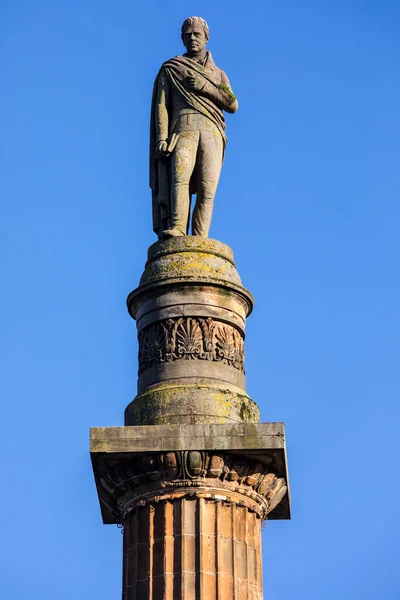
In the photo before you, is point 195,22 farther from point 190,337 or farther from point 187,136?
point 190,337

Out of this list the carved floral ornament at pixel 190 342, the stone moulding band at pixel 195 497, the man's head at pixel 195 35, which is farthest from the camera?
the man's head at pixel 195 35

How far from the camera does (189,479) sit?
16719mm

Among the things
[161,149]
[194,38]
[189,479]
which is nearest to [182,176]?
[161,149]

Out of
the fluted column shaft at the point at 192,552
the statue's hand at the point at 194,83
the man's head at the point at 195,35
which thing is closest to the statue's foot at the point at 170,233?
the statue's hand at the point at 194,83

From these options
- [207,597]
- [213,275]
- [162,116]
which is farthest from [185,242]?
[207,597]

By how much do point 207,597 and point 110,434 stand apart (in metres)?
2.35

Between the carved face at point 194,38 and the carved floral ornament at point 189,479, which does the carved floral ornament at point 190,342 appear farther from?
the carved face at point 194,38

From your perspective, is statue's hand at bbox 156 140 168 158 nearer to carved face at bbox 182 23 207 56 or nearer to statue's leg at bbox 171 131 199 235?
statue's leg at bbox 171 131 199 235

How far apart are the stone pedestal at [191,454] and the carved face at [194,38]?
375cm

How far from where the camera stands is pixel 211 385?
1750 centimetres

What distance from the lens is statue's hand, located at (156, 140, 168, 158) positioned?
1981cm

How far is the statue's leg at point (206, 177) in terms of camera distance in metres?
19.8

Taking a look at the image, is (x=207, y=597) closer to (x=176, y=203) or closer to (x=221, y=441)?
(x=221, y=441)

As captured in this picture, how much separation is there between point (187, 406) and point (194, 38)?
6248mm
